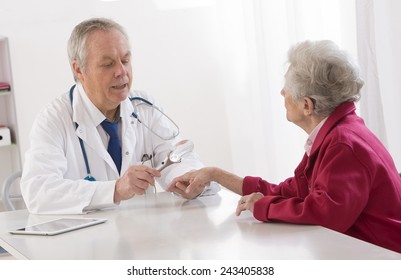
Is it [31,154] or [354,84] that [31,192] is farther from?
[354,84]

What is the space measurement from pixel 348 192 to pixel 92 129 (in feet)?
3.57

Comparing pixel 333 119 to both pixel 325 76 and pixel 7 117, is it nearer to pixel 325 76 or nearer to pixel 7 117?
pixel 325 76

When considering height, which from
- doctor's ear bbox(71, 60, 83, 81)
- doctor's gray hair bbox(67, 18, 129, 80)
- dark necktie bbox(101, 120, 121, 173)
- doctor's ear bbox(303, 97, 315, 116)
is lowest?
dark necktie bbox(101, 120, 121, 173)

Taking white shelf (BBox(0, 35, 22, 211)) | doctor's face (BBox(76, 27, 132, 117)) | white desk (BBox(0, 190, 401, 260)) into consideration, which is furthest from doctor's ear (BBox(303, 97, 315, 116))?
white shelf (BBox(0, 35, 22, 211))

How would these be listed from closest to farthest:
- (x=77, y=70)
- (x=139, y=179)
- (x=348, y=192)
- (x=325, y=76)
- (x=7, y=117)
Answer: (x=348, y=192), (x=325, y=76), (x=139, y=179), (x=77, y=70), (x=7, y=117)

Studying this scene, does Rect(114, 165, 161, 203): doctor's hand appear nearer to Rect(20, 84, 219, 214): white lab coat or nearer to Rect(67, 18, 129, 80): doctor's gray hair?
Rect(20, 84, 219, 214): white lab coat

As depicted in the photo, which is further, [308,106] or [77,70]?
[77,70]

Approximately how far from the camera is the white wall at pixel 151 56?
4734 mm

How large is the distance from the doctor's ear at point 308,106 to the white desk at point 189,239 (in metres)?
0.34

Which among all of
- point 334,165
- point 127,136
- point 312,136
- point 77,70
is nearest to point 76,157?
point 127,136

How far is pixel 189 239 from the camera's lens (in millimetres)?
1634

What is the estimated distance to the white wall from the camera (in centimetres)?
473

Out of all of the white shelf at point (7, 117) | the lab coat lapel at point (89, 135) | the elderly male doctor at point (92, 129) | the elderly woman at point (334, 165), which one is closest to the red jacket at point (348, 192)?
the elderly woman at point (334, 165)

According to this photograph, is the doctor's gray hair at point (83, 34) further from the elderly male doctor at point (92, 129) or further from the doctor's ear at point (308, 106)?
the doctor's ear at point (308, 106)
